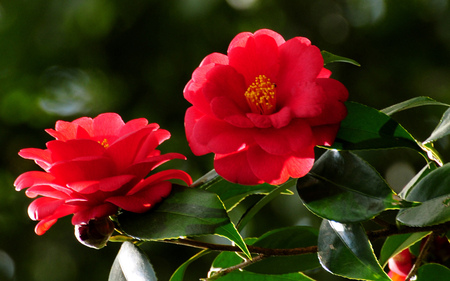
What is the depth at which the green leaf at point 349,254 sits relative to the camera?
48 cm

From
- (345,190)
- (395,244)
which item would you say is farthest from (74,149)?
(395,244)

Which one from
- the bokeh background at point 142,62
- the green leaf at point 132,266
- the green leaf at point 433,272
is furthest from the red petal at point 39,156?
the bokeh background at point 142,62

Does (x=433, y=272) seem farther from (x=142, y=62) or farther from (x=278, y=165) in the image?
(x=142, y=62)

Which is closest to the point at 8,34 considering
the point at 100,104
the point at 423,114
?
the point at 100,104

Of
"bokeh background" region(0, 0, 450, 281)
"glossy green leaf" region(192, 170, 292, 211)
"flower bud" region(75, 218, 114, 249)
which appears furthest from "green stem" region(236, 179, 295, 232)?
"bokeh background" region(0, 0, 450, 281)

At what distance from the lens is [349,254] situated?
1.63ft

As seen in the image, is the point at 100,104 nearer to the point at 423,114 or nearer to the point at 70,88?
the point at 70,88

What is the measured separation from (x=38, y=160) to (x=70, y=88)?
5.31 ft

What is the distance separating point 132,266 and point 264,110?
19 cm

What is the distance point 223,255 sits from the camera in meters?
0.71

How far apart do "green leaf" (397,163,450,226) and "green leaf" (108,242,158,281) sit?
229 mm

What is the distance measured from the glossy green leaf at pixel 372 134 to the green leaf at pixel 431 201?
5cm

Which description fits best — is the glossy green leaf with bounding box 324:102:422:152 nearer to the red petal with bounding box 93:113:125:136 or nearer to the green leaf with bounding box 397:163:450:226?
the green leaf with bounding box 397:163:450:226

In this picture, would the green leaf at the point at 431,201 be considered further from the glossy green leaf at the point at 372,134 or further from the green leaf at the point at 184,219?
the green leaf at the point at 184,219
